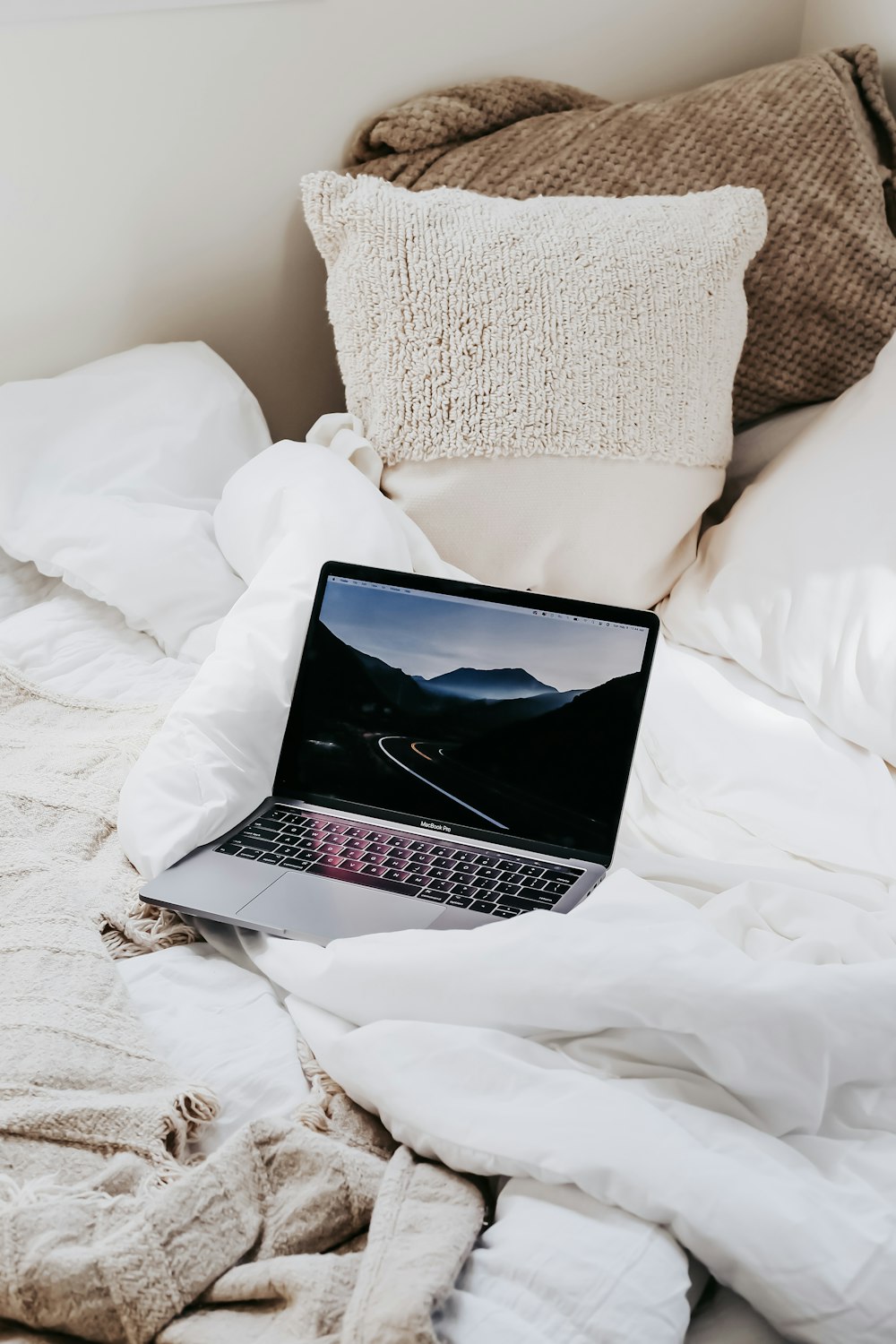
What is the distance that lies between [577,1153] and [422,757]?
1.34 ft

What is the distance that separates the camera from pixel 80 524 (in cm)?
126

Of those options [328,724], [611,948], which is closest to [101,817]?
[328,724]

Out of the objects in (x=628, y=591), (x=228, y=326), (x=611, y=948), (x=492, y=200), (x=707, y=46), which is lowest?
(x=628, y=591)

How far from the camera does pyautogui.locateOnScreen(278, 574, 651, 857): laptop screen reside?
88cm

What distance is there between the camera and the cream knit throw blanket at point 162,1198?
19.6 inches

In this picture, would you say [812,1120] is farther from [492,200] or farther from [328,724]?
[492,200]

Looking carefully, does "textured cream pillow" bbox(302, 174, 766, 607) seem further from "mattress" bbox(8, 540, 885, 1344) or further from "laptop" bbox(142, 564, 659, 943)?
"laptop" bbox(142, 564, 659, 943)

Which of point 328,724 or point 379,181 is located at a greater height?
point 379,181

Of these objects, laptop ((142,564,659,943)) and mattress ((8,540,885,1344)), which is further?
laptop ((142,564,659,943))

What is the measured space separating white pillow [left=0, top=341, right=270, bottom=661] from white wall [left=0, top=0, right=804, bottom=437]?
0.12 m

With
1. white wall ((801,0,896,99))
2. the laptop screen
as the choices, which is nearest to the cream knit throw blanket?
the laptop screen

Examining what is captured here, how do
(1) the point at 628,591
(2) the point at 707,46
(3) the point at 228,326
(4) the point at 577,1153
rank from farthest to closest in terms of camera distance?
(2) the point at 707,46
(3) the point at 228,326
(1) the point at 628,591
(4) the point at 577,1153

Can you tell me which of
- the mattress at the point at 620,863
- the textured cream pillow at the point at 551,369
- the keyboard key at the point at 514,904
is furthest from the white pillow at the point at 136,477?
the keyboard key at the point at 514,904

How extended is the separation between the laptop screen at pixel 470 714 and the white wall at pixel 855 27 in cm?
116
